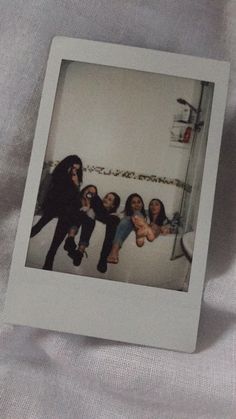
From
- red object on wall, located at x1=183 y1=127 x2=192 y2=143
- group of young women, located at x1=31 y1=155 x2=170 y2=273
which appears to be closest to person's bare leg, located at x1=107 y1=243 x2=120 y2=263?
group of young women, located at x1=31 y1=155 x2=170 y2=273

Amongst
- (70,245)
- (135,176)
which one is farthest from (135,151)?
(70,245)

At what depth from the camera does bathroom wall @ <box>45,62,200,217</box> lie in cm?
63

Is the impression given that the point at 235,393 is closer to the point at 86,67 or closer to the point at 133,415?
the point at 133,415

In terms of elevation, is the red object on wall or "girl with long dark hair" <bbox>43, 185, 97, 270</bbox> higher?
the red object on wall

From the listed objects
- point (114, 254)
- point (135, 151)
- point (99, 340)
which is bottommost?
point (99, 340)

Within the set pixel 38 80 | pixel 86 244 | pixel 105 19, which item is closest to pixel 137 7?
pixel 105 19

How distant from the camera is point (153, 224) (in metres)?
0.62

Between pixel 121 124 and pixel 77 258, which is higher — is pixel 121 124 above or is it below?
above

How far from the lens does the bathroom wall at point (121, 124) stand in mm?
631

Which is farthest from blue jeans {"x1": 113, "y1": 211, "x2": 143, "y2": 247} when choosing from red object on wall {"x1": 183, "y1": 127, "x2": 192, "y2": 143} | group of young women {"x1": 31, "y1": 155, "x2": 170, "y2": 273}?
red object on wall {"x1": 183, "y1": 127, "x2": 192, "y2": 143}

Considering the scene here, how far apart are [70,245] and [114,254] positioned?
0.17 feet

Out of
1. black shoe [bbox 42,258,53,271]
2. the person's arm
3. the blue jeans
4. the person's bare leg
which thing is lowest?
black shoe [bbox 42,258,53,271]

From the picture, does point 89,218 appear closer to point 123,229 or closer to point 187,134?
point 123,229

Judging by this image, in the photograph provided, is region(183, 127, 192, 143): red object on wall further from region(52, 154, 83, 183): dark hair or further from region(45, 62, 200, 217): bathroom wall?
region(52, 154, 83, 183): dark hair
